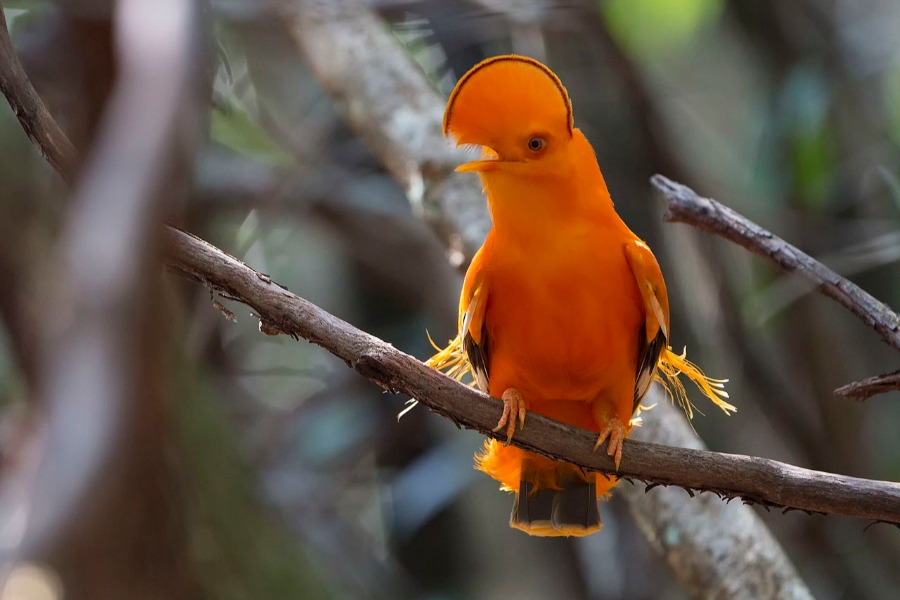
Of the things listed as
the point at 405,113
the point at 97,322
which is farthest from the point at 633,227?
the point at 97,322

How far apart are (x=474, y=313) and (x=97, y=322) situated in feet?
4.52

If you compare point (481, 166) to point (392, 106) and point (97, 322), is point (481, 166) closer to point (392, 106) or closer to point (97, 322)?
point (97, 322)

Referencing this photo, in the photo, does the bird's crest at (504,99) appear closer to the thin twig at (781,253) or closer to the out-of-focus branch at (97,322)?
the thin twig at (781,253)

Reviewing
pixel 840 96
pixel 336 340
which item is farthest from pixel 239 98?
pixel 336 340

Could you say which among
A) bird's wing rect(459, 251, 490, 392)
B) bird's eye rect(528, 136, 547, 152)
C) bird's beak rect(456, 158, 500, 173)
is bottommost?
bird's wing rect(459, 251, 490, 392)

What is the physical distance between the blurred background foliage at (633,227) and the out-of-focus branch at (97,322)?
8.65 feet

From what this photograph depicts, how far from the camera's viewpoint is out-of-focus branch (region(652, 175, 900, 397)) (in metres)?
1.92

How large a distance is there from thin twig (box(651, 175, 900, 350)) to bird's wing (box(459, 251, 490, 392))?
465mm

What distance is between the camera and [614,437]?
194 cm

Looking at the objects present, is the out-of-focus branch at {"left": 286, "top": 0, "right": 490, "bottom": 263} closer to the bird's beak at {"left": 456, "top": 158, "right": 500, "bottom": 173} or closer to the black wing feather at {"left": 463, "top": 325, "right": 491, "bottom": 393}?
the black wing feather at {"left": 463, "top": 325, "right": 491, "bottom": 393}

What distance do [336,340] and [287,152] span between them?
127 inches

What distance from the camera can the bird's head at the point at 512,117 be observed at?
6.04ft

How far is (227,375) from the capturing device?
4.53 m

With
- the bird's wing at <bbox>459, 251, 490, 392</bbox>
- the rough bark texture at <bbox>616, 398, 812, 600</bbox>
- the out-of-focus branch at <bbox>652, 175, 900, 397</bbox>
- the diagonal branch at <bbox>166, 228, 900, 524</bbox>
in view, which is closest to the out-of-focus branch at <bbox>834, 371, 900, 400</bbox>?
the out-of-focus branch at <bbox>652, 175, 900, 397</bbox>
